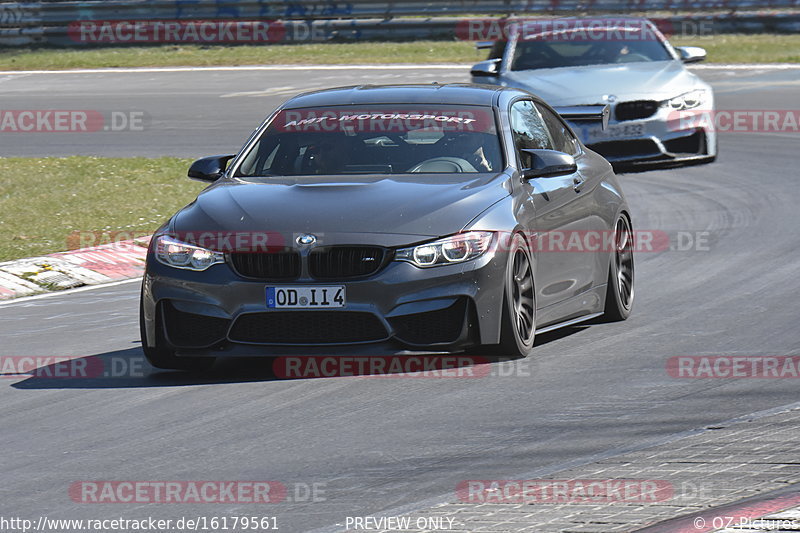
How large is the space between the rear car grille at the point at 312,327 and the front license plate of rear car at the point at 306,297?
1.7 inches

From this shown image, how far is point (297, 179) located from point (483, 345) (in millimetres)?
1502

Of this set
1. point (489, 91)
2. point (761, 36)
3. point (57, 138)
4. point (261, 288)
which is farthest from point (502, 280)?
point (761, 36)

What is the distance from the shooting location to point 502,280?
8.02 m

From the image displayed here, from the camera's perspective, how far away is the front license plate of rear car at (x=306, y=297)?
7.78 metres

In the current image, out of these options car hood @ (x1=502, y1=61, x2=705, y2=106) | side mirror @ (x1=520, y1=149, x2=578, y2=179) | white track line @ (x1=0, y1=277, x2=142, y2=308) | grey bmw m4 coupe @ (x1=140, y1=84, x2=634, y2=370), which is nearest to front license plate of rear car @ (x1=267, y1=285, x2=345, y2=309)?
grey bmw m4 coupe @ (x1=140, y1=84, x2=634, y2=370)

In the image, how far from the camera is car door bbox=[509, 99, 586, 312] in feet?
28.5

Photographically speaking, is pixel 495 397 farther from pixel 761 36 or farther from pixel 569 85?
pixel 761 36

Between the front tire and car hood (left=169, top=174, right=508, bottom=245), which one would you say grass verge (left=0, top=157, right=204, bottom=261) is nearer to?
car hood (left=169, top=174, right=508, bottom=245)

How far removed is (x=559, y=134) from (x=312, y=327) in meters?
2.78

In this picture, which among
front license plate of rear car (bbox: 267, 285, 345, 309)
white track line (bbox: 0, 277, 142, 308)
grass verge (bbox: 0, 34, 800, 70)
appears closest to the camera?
front license plate of rear car (bbox: 267, 285, 345, 309)

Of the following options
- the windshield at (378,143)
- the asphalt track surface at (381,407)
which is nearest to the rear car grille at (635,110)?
the asphalt track surface at (381,407)

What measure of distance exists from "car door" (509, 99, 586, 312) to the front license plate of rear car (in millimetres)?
1200

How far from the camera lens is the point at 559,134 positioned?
32.7ft

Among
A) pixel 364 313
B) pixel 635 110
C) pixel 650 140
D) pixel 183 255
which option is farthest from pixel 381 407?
pixel 650 140
